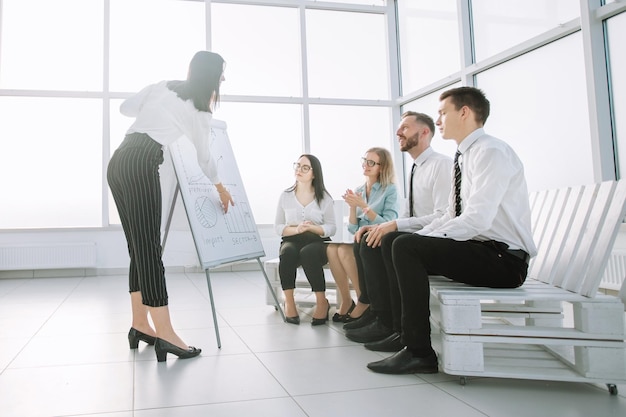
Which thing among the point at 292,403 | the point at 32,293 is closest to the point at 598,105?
the point at 292,403

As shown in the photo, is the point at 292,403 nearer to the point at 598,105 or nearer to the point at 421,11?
the point at 598,105

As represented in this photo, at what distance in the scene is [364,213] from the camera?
2.68m

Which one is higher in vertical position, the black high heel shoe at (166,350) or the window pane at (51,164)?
the window pane at (51,164)

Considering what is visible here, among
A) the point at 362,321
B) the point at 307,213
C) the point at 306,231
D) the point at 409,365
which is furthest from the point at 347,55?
the point at 409,365

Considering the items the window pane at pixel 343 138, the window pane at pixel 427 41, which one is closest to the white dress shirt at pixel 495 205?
the window pane at pixel 427 41

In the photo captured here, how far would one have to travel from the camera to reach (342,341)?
91.9 inches

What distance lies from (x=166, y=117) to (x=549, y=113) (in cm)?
318

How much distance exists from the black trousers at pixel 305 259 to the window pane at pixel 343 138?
3200 mm

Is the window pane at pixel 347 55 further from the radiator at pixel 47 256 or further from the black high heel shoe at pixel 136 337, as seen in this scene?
the black high heel shoe at pixel 136 337

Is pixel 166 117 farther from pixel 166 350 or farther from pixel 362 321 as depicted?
pixel 362 321

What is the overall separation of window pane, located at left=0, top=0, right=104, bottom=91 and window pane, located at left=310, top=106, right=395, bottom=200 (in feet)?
8.90

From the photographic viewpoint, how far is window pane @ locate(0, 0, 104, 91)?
5.48 meters

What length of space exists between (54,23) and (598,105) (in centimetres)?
570

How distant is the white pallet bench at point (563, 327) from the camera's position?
1553mm
